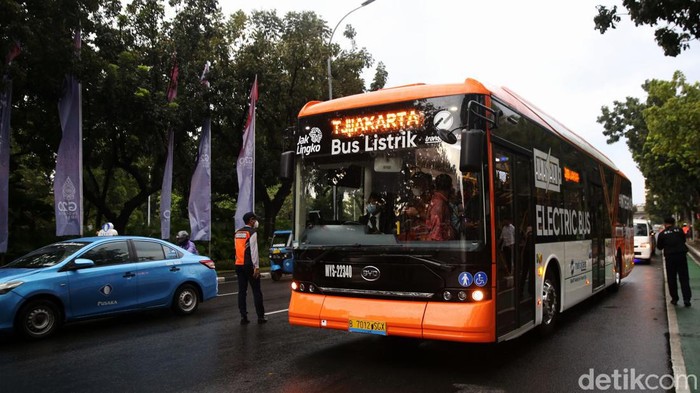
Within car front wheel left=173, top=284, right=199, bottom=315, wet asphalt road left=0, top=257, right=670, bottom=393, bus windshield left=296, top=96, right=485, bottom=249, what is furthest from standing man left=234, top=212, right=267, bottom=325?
bus windshield left=296, top=96, right=485, bottom=249

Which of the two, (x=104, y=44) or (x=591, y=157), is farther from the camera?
(x=104, y=44)

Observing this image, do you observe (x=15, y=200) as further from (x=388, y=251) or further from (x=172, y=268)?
(x=388, y=251)

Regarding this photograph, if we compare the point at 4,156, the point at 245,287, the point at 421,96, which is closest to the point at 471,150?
the point at 421,96

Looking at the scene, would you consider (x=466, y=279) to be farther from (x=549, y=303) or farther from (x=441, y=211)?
(x=549, y=303)

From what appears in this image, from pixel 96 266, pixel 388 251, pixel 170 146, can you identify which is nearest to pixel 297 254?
pixel 388 251

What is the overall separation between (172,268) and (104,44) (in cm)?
1011

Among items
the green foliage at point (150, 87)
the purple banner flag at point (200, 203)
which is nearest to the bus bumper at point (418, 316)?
the green foliage at point (150, 87)

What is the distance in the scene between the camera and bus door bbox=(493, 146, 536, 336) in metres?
5.83

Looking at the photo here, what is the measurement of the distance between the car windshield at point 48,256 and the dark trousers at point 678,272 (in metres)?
10.6

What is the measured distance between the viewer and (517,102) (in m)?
6.98

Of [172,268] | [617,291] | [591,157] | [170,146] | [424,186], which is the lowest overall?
[617,291]

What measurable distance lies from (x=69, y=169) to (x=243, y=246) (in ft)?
24.8

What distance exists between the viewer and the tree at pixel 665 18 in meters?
9.07

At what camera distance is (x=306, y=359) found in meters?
6.40
